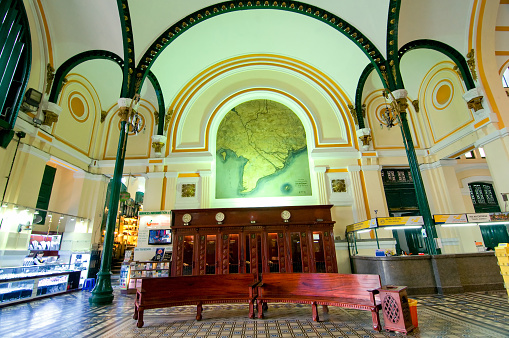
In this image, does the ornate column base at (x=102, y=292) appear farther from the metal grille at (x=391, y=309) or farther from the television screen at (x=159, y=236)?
the metal grille at (x=391, y=309)

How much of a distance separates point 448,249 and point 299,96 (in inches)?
357

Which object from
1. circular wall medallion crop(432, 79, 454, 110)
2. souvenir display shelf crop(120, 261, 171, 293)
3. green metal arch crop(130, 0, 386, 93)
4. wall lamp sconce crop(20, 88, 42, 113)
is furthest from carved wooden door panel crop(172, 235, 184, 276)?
circular wall medallion crop(432, 79, 454, 110)

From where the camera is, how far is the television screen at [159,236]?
10133 mm

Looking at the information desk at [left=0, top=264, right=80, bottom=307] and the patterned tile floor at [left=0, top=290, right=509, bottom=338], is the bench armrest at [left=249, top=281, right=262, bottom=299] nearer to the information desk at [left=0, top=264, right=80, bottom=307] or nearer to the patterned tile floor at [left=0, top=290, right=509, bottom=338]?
the patterned tile floor at [left=0, top=290, right=509, bottom=338]

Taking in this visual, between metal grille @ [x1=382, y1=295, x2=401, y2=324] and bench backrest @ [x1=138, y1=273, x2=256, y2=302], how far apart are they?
2.67m

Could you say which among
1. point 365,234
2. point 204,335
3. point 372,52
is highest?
point 372,52

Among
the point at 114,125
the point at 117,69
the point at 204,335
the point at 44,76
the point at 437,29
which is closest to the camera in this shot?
the point at 204,335

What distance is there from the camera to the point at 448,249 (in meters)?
10.4

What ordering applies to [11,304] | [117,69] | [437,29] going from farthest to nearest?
[117,69], [437,29], [11,304]

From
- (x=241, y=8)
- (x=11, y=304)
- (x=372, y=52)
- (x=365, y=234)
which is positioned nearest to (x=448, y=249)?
(x=365, y=234)

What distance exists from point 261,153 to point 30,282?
8.89 metres

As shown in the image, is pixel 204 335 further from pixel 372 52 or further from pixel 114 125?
pixel 114 125

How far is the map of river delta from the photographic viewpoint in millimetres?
11289

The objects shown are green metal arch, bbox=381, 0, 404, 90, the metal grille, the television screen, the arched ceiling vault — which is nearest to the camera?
the metal grille
